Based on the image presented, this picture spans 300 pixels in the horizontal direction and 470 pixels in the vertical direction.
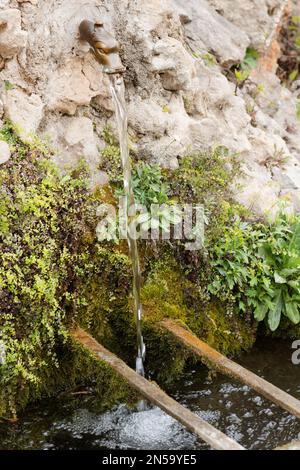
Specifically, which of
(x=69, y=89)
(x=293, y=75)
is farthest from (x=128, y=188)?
(x=293, y=75)

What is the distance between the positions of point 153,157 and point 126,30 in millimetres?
1287

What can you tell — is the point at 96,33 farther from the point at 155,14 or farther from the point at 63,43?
the point at 155,14

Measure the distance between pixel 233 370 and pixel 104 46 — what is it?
9.85 feet

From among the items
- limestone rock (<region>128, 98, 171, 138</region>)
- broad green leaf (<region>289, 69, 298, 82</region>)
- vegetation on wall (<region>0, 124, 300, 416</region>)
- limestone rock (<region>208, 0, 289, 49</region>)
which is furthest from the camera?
broad green leaf (<region>289, 69, 298, 82</region>)

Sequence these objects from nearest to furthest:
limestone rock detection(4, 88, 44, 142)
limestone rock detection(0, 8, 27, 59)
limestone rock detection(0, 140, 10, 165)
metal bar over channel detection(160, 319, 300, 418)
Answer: metal bar over channel detection(160, 319, 300, 418) < limestone rock detection(0, 140, 10, 165) < limestone rock detection(0, 8, 27, 59) < limestone rock detection(4, 88, 44, 142)

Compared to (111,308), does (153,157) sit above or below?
above

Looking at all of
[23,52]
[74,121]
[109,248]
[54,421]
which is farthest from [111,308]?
[23,52]

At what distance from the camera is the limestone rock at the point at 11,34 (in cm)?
539

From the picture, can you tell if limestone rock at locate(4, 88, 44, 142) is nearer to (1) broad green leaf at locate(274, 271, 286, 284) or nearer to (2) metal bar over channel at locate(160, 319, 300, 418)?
(2) metal bar over channel at locate(160, 319, 300, 418)

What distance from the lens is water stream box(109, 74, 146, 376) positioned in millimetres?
5793

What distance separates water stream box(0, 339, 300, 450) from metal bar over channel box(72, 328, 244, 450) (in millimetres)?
304

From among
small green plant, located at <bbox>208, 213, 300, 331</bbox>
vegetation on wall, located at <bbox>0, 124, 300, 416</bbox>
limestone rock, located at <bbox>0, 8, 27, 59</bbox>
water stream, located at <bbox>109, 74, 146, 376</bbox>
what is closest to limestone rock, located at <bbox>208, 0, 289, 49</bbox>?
vegetation on wall, located at <bbox>0, 124, 300, 416</bbox>

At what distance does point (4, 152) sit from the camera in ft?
17.2
